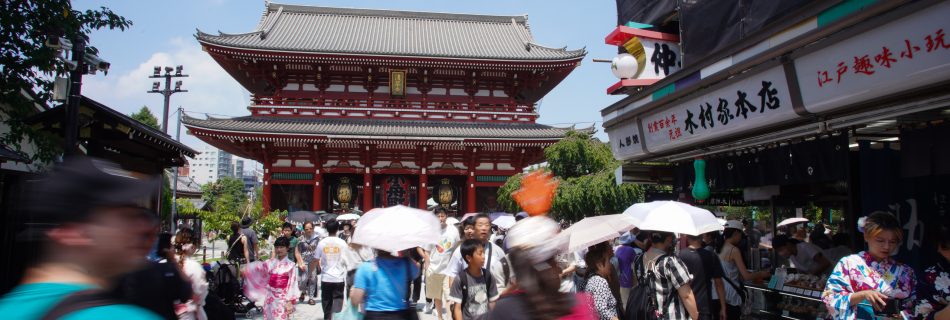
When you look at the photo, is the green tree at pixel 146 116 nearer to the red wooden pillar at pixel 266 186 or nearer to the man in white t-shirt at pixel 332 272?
the red wooden pillar at pixel 266 186

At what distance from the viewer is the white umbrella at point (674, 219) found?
5.65 m

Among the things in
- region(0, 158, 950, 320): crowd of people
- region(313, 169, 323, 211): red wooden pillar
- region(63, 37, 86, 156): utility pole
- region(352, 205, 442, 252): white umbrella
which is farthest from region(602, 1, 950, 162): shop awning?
region(313, 169, 323, 211): red wooden pillar

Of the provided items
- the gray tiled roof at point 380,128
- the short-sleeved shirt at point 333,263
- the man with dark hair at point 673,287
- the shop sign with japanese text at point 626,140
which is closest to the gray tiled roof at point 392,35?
the gray tiled roof at point 380,128

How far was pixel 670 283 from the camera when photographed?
480 cm

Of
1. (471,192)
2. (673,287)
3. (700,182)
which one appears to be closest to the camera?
(673,287)

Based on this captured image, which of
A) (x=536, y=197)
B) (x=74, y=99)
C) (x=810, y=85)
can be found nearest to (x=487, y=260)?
(x=536, y=197)

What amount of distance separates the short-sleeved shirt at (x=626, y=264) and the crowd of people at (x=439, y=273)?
0.01 meters

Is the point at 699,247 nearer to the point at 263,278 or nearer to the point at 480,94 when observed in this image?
the point at 263,278

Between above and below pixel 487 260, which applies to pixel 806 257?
below

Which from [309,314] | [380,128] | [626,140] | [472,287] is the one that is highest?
[380,128]

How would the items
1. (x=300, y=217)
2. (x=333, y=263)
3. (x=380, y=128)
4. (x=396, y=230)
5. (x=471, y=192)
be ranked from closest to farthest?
(x=396, y=230), (x=333, y=263), (x=300, y=217), (x=380, y=128), (x=471, y=192)

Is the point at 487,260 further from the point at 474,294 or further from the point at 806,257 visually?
the point at 806,257

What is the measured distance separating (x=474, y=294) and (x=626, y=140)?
4641mm

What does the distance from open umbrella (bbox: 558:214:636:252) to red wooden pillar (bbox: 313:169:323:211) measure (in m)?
16.6
